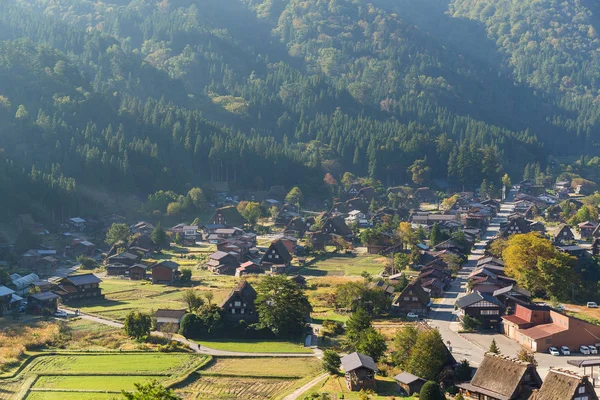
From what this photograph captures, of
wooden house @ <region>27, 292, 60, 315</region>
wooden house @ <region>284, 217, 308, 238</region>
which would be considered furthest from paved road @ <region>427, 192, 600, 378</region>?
wooden house @ <region>284, 217, 308, 238</region>

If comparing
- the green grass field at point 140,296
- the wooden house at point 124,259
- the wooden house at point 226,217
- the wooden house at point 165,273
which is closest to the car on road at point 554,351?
the green grass field at point 140,296

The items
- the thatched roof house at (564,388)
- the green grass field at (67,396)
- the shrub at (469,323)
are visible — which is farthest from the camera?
the shrub at (469,323)

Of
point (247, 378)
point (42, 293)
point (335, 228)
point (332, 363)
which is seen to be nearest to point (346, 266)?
point (335, 228)

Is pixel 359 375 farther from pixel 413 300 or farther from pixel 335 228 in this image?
pixel 335 228

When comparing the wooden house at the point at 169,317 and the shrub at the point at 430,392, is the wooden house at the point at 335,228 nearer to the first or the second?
the wooden house at the point at 169,317

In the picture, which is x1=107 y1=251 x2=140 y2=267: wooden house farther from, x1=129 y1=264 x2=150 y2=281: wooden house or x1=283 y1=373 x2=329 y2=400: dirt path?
x1=283 y1=373 x2=329 y2=400: dirt path

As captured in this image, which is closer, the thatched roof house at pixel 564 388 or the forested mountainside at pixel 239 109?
the thatched roof house at pixel 564 388
